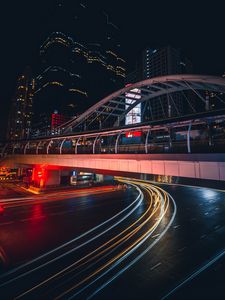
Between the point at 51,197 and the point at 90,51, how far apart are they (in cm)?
10276

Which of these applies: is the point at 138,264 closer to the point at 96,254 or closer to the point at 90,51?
the point at 96,254

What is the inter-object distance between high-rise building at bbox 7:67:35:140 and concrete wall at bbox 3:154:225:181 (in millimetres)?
136840

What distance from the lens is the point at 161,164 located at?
15.7 metres

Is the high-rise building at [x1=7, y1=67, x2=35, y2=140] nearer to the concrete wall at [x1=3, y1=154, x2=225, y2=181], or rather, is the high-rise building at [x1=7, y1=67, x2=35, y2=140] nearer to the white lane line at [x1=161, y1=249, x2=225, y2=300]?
the concrete wall at [x1=3, y1=154, x2=225, y2=181]

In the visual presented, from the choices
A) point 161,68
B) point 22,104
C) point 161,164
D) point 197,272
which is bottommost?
point 197,272

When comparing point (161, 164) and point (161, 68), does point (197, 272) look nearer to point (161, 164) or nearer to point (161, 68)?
point (161, 164)

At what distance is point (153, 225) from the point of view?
1920 cm

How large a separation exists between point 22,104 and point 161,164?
160799mm

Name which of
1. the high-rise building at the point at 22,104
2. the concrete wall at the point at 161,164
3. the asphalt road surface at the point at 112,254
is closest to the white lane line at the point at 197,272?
the asphalt road surface at the point at 112,254

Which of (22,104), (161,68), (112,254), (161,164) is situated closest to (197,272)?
(112,254)

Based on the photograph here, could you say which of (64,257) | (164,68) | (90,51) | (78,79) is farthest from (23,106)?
(64,257)

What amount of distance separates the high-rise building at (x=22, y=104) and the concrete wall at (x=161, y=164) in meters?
137

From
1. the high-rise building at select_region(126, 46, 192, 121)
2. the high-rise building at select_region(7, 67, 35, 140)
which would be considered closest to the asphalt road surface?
the high-rise building at select_region(126, 46, 192, 121)

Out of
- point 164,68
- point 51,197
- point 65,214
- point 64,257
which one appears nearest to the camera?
point 64,257
